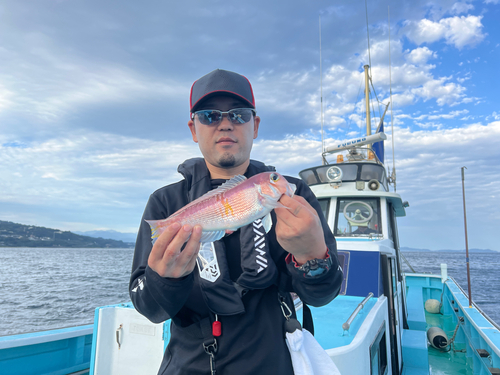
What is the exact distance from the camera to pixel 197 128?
2258 millimetres

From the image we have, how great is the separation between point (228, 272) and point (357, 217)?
7569mm

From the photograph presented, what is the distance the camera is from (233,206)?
1.96 meters

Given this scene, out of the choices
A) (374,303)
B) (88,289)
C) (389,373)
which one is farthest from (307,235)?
(88,289)

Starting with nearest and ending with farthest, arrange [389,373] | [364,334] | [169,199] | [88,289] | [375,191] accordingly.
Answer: [169,199]
[364,334]
[389,373]
[375,191]
[88,289]

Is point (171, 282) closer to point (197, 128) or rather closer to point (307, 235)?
point (307, 235)

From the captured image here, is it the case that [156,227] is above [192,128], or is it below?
below

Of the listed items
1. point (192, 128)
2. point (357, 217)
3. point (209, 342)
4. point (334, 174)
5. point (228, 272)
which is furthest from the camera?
point (334, 174)

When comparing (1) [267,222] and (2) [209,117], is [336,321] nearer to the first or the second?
(1) [267,222]

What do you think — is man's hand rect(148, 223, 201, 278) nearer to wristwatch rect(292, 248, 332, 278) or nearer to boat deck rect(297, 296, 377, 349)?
wristwatch rect(292, 248, 332, 278)

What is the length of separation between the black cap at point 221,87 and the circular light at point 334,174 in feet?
23.1

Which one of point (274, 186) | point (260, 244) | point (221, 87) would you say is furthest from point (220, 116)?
point (260, 244)

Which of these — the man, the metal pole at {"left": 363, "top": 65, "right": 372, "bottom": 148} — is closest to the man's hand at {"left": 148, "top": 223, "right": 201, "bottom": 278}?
the man

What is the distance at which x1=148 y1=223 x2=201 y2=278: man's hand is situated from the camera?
169 cm

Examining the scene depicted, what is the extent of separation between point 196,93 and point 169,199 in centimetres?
82
